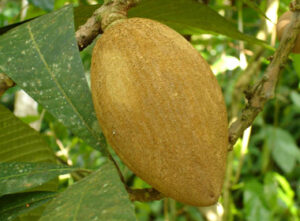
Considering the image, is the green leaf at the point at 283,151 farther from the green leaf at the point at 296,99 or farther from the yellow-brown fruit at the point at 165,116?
the yellow-brown fruit at the point at 165,116

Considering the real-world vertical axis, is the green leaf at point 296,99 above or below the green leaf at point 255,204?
above

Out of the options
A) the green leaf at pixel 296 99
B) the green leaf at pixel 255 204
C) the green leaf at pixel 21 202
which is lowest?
the green leaf at pixel 255 204

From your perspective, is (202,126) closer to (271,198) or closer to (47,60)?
(47,60)

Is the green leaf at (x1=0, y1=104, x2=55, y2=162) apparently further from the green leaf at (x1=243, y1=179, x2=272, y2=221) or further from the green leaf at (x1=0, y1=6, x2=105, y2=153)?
the green leaf at (x1=243, y1=179, x2=272, y2=221)

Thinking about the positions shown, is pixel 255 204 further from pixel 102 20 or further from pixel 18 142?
pixel 102 20

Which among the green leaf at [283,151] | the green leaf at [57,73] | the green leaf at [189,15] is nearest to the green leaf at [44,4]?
the green leaf at [189,15]

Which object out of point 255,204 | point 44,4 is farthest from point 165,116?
point 255,204

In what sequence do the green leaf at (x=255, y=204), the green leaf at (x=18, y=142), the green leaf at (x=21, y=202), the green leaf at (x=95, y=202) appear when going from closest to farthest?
the green leaf at (x=95, y=202) → the green leaf at (x=21, y=202) → the green leaf at (x=18, y=142) → the green leaf at (x=255, y=204)

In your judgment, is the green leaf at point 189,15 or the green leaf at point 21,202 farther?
the green leaf at point 189,15
